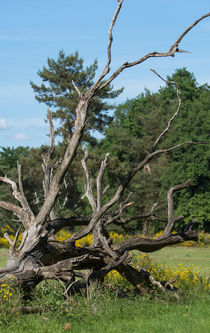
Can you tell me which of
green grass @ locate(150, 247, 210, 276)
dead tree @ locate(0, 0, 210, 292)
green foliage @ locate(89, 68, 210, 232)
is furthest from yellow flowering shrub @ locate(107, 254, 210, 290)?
green foliage @ locate(89, 68, 210, 232)

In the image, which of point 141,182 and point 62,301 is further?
point 141,182

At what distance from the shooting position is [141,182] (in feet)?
162

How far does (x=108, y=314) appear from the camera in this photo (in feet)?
26.4

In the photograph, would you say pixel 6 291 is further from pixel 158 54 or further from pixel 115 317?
pixel 158 54

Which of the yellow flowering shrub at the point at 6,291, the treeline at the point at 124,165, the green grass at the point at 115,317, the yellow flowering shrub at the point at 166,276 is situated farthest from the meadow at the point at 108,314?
the treeline at the point at 124,165

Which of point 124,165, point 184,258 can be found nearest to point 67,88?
point 124,165

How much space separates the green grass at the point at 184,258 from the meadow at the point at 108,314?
10.7 metres

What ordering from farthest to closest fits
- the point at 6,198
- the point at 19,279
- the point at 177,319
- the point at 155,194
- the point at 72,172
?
the point at 155,194
the point at 72,172
the point at 6,198
the point at 19,279
the point at 177,319

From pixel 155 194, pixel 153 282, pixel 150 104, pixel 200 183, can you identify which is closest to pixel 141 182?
pixel 155 194

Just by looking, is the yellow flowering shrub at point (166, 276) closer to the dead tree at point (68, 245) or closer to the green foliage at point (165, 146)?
the dead tree at point (68, 245)

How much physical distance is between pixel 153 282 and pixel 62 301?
8.53ft

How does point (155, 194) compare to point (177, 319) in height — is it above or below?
above

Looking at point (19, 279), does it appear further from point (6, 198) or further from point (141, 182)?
point (141, 182)

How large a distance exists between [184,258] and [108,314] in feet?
56.7
